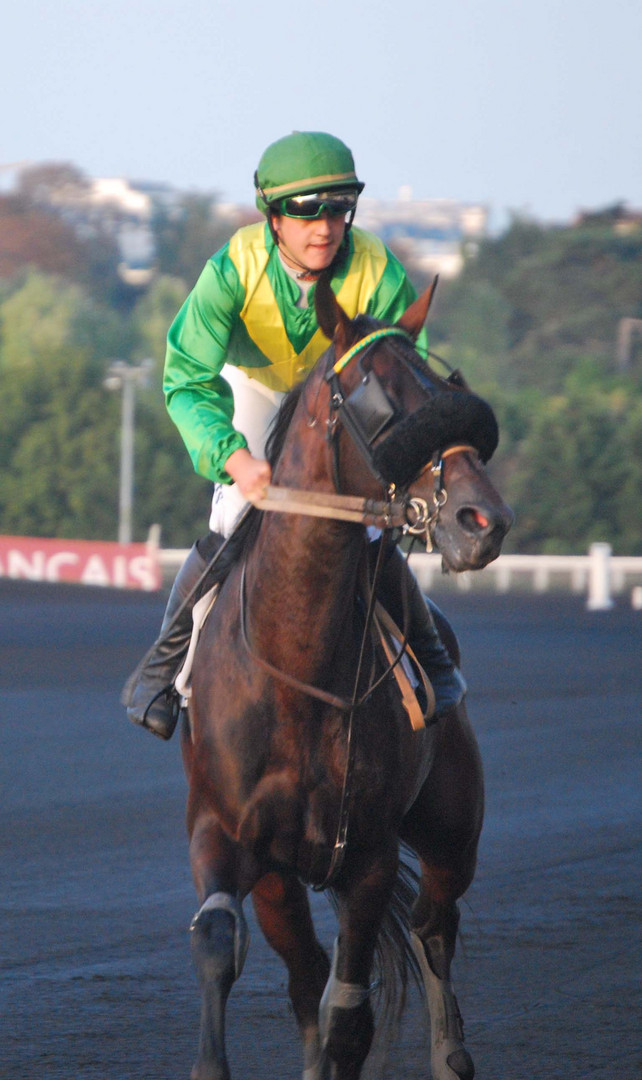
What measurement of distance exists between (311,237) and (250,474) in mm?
722

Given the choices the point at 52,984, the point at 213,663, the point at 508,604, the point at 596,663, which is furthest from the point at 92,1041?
the point at 508,604

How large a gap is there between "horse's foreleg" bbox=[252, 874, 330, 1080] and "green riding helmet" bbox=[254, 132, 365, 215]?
1.73 metres

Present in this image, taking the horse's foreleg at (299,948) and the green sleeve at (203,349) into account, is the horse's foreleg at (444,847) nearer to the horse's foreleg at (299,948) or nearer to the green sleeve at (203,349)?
the horse's foreleg at (299,948)

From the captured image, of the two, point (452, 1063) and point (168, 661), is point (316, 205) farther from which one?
point (452, 1063)

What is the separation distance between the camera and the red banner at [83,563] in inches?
1212

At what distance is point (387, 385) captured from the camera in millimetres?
3973

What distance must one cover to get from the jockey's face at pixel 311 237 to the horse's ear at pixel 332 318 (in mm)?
474

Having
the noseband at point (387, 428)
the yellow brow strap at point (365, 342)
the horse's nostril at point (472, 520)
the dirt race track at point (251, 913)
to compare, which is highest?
the yellow brow strap at point (365, 342)

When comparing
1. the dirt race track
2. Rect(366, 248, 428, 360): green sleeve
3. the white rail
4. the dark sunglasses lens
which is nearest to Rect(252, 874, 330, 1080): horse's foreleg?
the dirt race track

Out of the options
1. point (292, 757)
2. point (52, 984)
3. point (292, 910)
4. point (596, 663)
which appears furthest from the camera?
point (596, 663)

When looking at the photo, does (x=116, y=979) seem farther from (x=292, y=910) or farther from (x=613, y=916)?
(x=613, y=916)

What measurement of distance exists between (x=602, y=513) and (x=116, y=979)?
158 ft

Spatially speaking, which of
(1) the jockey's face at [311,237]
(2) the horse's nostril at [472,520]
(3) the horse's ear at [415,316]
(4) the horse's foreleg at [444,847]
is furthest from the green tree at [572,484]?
(2) the horse's nostril at [472,520]

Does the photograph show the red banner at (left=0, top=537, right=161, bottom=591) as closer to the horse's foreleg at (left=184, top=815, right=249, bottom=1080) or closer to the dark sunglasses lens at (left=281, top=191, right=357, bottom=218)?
the dark sunglasses lens at (left=281, top=191, right=357, bottom=218)
